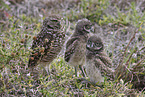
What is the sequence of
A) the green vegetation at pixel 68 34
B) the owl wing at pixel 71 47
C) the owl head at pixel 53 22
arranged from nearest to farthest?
the green vegetation at pixel 68 34 < the owl head at pixel 53 22 < the owl wing at pixel 71 47

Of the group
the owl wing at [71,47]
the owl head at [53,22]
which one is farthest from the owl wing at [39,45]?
the owl wing at [71,47]

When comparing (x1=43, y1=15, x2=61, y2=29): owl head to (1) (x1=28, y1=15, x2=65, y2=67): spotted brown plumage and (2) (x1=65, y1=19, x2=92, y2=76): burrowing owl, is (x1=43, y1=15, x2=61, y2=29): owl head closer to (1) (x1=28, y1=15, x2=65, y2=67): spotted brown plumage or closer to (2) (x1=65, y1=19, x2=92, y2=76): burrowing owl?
(1) (x1=28, y1=15, x2=65, y2=67): spotted brown plumage

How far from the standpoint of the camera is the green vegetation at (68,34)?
4.76 metres

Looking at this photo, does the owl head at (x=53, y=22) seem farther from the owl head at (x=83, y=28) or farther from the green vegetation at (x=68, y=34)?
the owl head at (x=83, y=28)

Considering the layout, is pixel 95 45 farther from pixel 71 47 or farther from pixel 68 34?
pixel 68 34

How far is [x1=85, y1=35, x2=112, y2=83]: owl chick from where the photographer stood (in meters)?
4.77

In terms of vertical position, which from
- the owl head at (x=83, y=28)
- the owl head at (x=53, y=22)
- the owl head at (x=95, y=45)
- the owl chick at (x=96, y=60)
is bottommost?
the owl chick at (x=96, y=60)

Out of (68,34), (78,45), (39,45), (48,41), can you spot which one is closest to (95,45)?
(78,45)

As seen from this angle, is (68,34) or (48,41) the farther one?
(68,34)

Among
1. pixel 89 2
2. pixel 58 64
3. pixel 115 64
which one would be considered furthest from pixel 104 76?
pixel 89 2

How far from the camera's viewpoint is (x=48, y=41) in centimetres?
489

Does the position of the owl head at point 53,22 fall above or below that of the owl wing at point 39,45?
above

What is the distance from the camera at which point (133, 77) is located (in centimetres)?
512

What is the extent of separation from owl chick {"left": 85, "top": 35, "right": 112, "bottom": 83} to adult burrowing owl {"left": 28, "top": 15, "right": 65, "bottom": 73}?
2.43 feet
